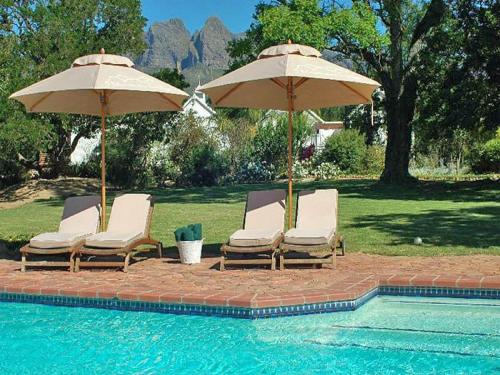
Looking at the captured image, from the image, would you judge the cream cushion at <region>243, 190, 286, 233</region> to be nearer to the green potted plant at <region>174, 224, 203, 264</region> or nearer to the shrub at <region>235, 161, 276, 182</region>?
the green potted plant at <region>174, 224, 203, 264</region>

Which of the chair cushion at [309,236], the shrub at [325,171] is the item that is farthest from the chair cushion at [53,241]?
the shrub at [325,171]

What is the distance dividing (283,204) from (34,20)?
1876cm

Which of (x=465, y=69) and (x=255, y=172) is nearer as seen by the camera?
(x=465, y=69)

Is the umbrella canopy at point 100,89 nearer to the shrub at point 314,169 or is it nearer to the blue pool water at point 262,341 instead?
the blue pool water at point 262,341

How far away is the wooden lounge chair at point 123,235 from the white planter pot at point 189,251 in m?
0.60

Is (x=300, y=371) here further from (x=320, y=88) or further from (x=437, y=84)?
(x=437, y=84)

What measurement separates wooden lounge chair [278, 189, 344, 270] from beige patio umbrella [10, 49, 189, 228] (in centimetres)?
255

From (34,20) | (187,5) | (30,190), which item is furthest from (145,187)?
(187,5)

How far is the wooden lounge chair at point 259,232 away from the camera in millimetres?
8477

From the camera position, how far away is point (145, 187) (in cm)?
2894

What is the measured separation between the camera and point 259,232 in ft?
29.1

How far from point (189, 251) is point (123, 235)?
96cm

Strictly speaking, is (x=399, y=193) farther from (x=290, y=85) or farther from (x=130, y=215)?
(x=130, y=215)

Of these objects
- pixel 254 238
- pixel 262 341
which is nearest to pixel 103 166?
pixel 254 238
